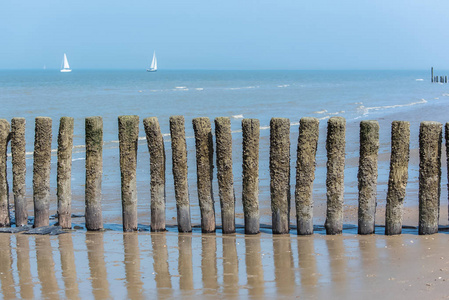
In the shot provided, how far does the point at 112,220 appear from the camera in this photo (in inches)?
376

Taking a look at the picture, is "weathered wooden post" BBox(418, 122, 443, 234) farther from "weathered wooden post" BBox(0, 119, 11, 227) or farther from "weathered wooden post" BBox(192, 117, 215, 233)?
"weathered wooden post" BBox(0, 119, 11, 227)

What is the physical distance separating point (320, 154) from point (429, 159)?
8543 mm

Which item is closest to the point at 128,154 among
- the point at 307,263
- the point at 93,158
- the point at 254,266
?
the point at 93,158

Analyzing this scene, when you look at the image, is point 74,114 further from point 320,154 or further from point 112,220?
point 112,220

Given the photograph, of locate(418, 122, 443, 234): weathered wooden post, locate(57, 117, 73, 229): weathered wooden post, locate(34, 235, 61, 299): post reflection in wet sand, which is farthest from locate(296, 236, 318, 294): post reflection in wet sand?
locate(57, 117, 73, 229): weathered wooden post

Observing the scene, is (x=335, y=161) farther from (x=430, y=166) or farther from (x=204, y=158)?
(x=204, y=158)

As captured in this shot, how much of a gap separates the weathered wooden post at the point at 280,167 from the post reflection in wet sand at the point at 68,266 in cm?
258

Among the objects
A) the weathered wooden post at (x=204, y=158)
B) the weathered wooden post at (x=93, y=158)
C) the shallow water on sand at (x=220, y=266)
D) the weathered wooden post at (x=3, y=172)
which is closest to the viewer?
the shallow water on sand at (x=220, y=266)

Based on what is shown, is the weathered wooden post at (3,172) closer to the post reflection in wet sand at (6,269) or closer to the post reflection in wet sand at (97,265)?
the post reflection in wet sand at (6,269)

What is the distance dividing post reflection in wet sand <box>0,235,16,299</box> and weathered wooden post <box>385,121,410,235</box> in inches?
179

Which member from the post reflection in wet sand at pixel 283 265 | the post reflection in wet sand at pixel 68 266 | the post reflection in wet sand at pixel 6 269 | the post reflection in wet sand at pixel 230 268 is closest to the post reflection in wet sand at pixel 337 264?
the post reflection in wet sand at pixel 283 265

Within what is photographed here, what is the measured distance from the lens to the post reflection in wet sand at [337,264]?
596 centimetres

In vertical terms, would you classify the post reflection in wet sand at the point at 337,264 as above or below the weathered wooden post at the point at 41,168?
below

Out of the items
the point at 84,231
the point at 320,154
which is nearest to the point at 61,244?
the point at 84,231
